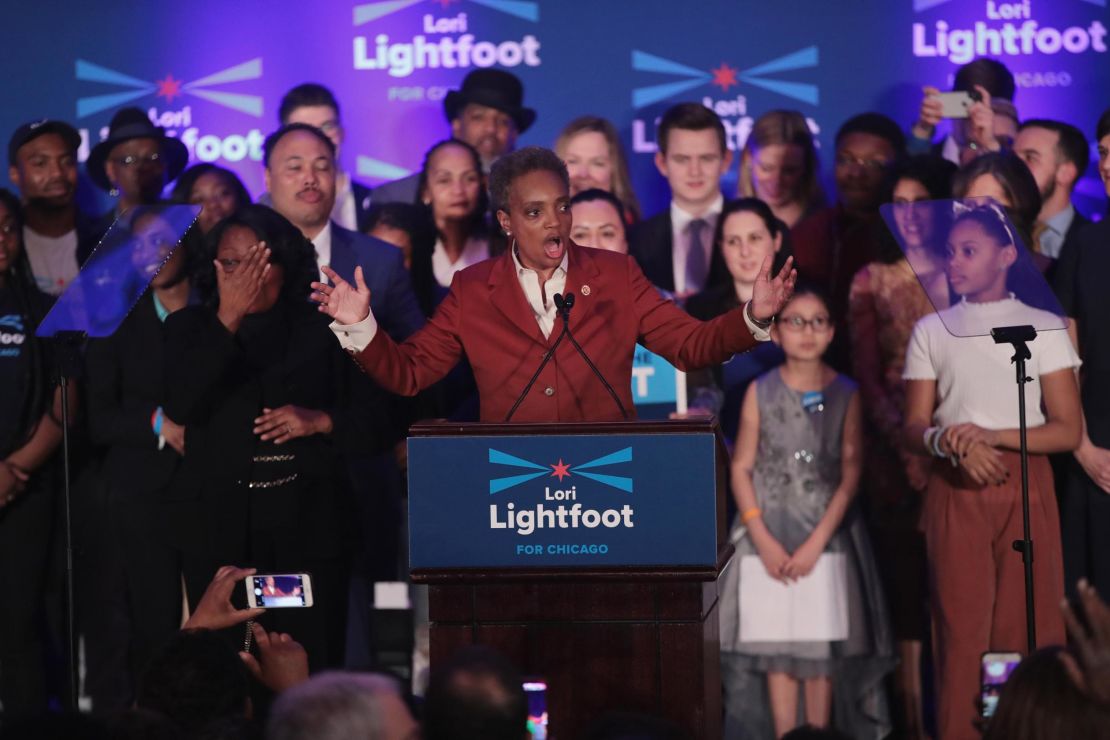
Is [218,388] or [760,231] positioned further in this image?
[760,231]

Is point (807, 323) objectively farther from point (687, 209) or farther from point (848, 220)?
point (687, 209)

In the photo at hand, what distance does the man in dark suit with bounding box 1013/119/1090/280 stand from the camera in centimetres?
659

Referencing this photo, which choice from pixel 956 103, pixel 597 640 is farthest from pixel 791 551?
pixel 597 640

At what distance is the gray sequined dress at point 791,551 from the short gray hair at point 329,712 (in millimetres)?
3681

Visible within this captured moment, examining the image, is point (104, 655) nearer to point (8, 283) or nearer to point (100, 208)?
point (8, 283)

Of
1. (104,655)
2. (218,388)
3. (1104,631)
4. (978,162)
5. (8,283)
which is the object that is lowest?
(104,655)

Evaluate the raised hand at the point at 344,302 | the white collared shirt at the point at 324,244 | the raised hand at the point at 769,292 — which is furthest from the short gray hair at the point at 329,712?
the white collared shirt at the point at 324,244

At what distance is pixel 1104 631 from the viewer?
2.59 m

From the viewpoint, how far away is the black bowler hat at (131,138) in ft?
22.8

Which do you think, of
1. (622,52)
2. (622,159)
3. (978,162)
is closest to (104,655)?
(622,159)

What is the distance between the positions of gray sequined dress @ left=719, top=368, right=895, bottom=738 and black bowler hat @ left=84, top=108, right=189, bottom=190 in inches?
112

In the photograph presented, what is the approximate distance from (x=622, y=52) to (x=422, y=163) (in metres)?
1.10

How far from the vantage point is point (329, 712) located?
2.53m

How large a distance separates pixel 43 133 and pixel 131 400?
1522 mm
